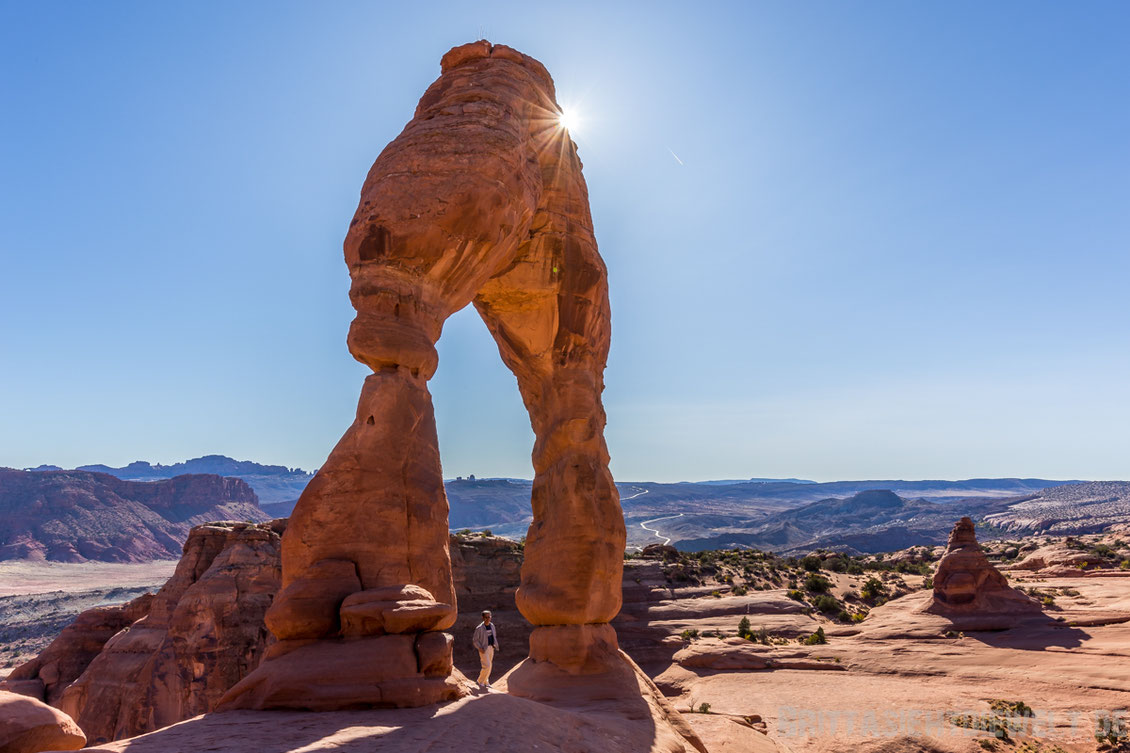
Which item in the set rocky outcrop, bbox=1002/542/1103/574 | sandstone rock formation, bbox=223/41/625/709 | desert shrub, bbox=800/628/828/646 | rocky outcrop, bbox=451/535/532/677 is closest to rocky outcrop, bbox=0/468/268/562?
rocky outcrop, bbox=451/535/532/677

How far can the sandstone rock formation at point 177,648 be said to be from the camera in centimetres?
1537

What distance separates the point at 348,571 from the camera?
6.48 meters

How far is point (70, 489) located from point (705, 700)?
125m

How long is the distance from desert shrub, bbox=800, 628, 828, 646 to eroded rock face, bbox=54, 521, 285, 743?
57.0 feet

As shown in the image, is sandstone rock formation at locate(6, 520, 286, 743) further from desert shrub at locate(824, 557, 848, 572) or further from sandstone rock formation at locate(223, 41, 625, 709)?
desert shrub at locate(824, 557, 848, 572)

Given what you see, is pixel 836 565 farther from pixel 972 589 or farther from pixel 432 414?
pixel 432 414

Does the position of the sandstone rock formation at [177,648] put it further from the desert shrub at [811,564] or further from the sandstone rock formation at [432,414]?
the desert shrub at [811,564]

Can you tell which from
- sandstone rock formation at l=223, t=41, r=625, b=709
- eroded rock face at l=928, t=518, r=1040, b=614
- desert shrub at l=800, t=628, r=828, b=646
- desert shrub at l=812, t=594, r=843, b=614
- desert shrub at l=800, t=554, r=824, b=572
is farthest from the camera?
desert shrub at l=800, t=554, r=824, b=572

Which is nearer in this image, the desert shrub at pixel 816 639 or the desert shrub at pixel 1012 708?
the desert shrub at pixel 1012 708

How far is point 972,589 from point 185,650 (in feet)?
80.5

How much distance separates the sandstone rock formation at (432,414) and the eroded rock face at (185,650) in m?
9.53

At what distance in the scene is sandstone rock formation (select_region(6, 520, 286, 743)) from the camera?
15367mm

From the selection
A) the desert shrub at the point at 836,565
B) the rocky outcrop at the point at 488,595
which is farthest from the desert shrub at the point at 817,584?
the rocky outcrop at the point at 488,595

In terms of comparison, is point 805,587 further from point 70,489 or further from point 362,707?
point 70,489
